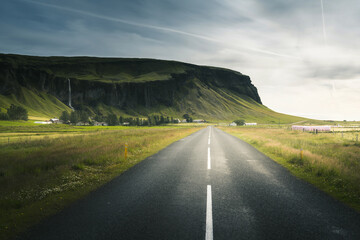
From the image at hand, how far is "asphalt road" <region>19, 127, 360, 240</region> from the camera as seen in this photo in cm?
417

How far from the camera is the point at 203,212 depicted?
5.11 m

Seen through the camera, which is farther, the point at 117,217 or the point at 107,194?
the point at 107,194

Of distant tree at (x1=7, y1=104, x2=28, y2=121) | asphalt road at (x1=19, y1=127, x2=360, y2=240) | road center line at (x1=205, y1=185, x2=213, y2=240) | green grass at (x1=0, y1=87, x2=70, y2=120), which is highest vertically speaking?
green grass at (x1=0, y1=87, x2=70, y2=120)

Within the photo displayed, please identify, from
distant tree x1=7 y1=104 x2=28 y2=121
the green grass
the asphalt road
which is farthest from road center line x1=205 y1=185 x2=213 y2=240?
the green grass

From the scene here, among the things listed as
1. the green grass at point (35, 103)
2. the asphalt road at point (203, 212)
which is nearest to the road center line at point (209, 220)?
the asphalt road at point (203, 212)

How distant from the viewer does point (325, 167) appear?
32.0 ft

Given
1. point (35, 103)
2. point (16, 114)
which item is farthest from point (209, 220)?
point (35, 103)

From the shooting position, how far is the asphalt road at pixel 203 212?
13.7 ft

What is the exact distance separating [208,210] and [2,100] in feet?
703

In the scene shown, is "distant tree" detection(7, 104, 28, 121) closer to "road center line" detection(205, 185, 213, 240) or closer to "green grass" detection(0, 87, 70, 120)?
"green grass" detection(0, 87, 70, 120)

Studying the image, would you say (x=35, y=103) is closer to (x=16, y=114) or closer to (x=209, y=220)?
(x=16, y=114)

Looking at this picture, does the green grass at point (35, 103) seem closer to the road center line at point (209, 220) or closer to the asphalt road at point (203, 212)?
the asphalt road at point (203, 212)

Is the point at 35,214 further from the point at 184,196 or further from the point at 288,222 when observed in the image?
the point at 288,222

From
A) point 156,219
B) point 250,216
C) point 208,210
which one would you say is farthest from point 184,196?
point 250,216
